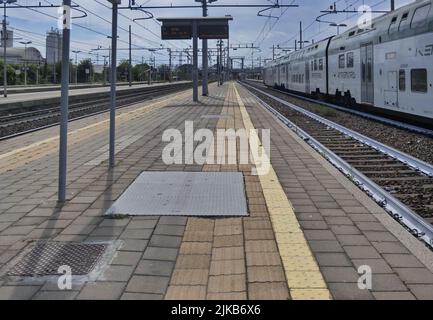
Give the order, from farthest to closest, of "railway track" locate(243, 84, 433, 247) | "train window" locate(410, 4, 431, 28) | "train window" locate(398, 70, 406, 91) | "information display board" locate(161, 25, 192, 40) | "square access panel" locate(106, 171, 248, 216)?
1. "information display board" locate(161, 25, 192, 40)
2. "train window" locate(398, 70, 406, 91)
3. "train window" locate(410, 4, 431, 28)
4. "square access panel" locate(106, 171, 248, 216)
5. "railway track" locate(243, 84, 433, 247)

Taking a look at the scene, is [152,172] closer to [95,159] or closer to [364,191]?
[95,159]

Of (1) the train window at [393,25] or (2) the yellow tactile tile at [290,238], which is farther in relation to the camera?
(1) the train window at [393,25]

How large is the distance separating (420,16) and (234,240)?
34.8 ft

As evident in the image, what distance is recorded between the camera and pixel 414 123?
16.8 m

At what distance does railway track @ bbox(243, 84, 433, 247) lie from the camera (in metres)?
5.84

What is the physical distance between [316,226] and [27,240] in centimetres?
268

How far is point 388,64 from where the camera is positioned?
1622cm

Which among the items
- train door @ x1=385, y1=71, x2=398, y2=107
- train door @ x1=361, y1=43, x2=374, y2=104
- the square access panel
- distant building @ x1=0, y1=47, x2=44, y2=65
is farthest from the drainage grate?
distant building @ x1=0, y1=47, x2=44, y2=65

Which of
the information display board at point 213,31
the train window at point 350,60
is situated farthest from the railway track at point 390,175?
the information display board at point 213,31

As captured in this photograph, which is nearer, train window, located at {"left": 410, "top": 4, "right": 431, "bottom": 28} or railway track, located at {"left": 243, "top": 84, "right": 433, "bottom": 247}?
railway track, located at {"left": 243, "top": 84, "right": 433, "bottom": 247}

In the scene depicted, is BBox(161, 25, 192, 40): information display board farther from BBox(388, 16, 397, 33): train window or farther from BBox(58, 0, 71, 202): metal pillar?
BBox(58, 0, 71, 202): metal pillar

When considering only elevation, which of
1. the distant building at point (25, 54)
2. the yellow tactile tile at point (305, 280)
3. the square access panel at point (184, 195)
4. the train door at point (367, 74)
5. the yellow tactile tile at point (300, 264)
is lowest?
the yellow tactile tile at point (305, 280)

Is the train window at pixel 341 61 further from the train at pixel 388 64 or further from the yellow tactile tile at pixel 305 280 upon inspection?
the yellow tactile tile at pixel 305 280

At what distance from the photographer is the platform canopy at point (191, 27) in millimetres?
31547
